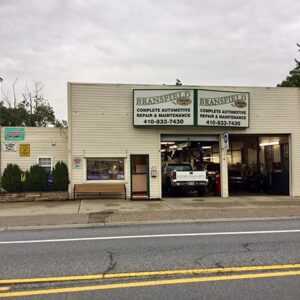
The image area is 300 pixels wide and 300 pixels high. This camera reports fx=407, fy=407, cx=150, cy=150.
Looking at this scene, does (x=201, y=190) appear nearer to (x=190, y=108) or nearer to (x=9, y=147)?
(x=190, y=108)

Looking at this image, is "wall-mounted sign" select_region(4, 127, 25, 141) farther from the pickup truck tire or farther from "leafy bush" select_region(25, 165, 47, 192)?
the pickup truck tire

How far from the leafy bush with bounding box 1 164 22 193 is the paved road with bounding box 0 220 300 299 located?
7975mm

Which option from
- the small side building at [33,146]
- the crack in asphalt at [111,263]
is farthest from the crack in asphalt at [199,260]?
the small side building at [33,146]

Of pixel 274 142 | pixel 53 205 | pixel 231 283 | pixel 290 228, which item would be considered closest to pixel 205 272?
pixel 231 283

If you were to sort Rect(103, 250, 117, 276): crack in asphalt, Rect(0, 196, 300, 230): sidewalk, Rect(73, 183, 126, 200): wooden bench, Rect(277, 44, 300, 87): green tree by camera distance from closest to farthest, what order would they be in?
Rect(103, 250, 117, 276): crack in asphalt → Rect(0, 196, 300, 230): sidewalk → Rect(73, 183, 126, 200): wooden bench → Rect(277, 44, 300, 87): green tree

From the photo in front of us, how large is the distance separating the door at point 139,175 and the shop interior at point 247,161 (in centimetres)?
151

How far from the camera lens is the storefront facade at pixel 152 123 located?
18.5 meters

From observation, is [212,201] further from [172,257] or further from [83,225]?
[172,257]

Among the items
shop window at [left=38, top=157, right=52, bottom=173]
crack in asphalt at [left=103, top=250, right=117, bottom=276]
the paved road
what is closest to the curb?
the paved road

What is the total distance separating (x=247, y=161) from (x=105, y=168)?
43.0ft

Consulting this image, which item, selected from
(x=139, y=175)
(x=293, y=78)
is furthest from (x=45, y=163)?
(x=293, y=78)

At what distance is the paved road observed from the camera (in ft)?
18.0

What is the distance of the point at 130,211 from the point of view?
14.2m

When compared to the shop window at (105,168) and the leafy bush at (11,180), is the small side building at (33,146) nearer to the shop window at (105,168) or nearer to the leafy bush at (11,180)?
the leafy bush at (11,180)
